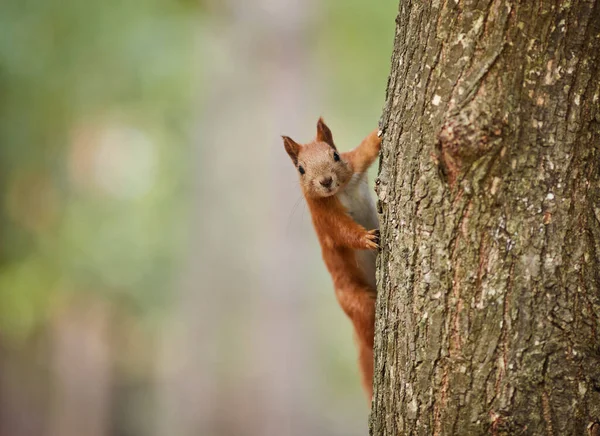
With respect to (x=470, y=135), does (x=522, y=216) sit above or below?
below

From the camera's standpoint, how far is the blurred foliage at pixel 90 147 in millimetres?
10008

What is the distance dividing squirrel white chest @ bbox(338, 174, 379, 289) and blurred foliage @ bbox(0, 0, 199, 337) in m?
7.00

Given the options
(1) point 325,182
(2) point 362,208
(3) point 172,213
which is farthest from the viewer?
(3) point 172,213

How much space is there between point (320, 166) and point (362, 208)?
1.25 ft

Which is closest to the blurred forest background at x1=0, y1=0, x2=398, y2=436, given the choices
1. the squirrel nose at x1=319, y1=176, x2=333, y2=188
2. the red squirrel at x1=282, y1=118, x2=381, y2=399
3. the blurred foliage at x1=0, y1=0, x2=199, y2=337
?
the blurred foliage at x1=0, y1=0, x2=199, y2=337

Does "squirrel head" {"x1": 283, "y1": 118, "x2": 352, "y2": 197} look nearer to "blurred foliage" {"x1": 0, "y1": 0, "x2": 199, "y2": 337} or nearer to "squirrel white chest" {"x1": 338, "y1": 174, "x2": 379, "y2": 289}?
"squirrel white chest" {"x1": 338, "y1": 174, "x2": 379, "y2": 289}

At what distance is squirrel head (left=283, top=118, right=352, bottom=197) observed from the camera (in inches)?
121

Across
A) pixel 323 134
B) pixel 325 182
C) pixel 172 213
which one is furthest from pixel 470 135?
pixel 172 213

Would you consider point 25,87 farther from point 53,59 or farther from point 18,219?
point 18,219

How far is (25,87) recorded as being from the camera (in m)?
10.1

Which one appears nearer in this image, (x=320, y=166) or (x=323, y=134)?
(x=320, y=166)

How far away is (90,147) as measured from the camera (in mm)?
11992

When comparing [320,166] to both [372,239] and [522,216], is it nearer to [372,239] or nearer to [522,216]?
[372,239]

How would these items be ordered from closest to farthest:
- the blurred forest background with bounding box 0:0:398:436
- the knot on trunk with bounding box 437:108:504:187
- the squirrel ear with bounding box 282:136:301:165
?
1. the knot on trunk with bounding box 437:108:504:187
2. the squirrel ear with bounding box 282:136:301:165
3. the blurred forest background with bounding box 0:0:398:436
